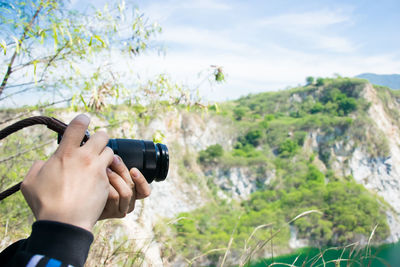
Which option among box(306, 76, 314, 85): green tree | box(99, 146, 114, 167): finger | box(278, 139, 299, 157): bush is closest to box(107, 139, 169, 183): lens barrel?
box(99, 146, 114, 167): finger

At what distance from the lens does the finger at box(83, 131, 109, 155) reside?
36 cm

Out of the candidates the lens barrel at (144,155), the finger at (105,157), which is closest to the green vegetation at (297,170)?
the lens barrel at (144,155)

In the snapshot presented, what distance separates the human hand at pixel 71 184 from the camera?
328mm

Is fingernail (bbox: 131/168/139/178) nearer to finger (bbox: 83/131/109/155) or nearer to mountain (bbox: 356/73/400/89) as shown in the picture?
finger (bbox: 83/131/109/155)

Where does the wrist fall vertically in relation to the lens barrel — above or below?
below

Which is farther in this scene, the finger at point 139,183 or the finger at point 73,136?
the finger at point 139,183

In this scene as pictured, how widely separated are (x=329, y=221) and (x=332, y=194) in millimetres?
2555

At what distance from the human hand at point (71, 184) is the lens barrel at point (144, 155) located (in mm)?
163

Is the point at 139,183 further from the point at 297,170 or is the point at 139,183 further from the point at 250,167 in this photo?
the point at 297,170

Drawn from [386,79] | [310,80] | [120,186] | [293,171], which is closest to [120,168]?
[120,186]

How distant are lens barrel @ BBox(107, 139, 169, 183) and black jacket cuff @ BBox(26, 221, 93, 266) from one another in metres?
0.20

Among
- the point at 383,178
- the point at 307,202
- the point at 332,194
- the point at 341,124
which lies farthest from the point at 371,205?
the point at 341,124

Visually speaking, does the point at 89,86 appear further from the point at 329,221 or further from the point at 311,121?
the point at 311,121

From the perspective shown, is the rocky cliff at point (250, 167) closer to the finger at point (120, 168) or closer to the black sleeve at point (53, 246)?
the finger at point (120, 168)
